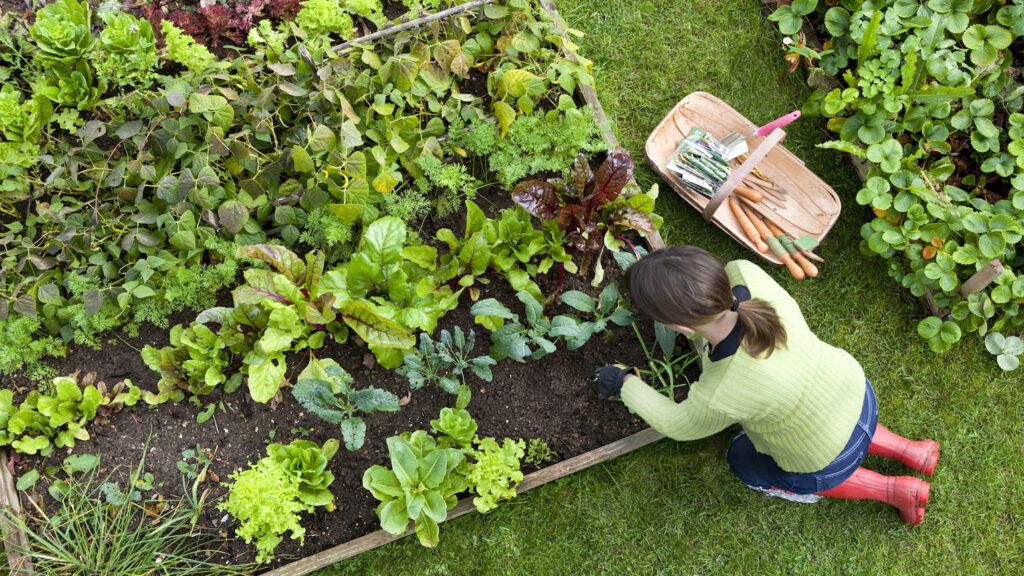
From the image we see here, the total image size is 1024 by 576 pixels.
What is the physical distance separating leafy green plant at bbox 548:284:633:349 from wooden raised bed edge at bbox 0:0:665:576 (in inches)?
14.9

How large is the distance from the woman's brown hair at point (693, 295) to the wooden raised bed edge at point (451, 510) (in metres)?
0.92

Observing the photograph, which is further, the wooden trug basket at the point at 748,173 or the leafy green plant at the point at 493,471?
the wooden trug basket at the point at 748,173

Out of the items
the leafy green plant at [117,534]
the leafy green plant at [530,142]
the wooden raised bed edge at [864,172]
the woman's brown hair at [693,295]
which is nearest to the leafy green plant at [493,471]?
the woman's brown hair at [693,295]

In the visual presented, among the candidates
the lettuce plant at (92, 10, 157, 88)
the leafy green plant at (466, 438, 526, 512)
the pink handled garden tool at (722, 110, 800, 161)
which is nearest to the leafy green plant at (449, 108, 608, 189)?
the pink handled garden tool at (722, 110, 800, 161)

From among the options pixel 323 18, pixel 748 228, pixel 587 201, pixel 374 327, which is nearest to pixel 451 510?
pixel 374 327

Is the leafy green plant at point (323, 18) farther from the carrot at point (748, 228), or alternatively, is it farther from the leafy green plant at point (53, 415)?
the carrot at point (748, 228)

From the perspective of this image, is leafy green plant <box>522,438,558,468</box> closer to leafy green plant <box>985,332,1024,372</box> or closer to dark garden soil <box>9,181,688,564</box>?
dark garden soil <box>9,181,688,564</box>

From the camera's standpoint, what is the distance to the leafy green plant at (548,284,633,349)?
307 centimetres

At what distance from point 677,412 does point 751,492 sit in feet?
2.79

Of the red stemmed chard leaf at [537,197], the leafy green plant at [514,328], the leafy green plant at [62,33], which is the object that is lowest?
the leafy green plant at [514,328]

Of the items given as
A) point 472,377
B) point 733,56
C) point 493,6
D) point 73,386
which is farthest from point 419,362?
point 733,56

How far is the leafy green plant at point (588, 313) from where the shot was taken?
3.07 metres

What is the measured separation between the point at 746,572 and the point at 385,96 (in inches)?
103

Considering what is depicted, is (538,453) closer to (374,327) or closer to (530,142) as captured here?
(374,327)
